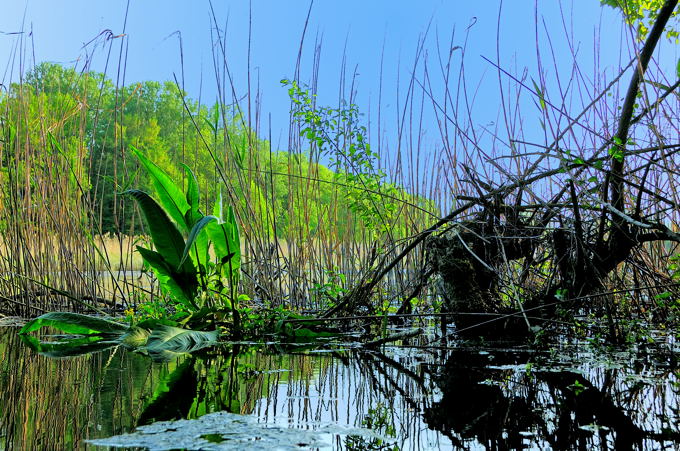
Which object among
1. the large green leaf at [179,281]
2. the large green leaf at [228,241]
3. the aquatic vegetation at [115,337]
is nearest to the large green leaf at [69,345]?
the aquatic vegetation at [115,337]

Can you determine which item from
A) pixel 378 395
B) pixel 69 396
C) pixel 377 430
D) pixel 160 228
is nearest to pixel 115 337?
pixel 160 228

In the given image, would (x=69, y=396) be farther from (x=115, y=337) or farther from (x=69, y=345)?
(x=115, y=337)

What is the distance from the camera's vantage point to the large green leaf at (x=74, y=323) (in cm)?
237

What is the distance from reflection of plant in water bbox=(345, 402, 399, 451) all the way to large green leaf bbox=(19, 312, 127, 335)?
157 cm

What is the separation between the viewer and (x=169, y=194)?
8.71 ft

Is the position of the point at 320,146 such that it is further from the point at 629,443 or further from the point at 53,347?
the point at 629,443

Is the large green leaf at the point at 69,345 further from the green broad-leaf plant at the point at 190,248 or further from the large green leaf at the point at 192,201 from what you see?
the large green leaf at the point at 192,201

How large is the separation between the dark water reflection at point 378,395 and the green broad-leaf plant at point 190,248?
51 centimetres

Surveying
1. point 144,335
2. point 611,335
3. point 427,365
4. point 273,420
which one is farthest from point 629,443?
point 144,335

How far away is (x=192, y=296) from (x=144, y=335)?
0.97 ft

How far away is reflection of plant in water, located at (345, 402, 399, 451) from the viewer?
101 centimetres

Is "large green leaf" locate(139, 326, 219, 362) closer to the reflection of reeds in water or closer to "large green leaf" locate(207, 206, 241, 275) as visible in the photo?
the reflection of reeds in water

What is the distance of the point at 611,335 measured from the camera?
2.38m

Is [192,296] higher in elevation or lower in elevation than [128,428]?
higher
